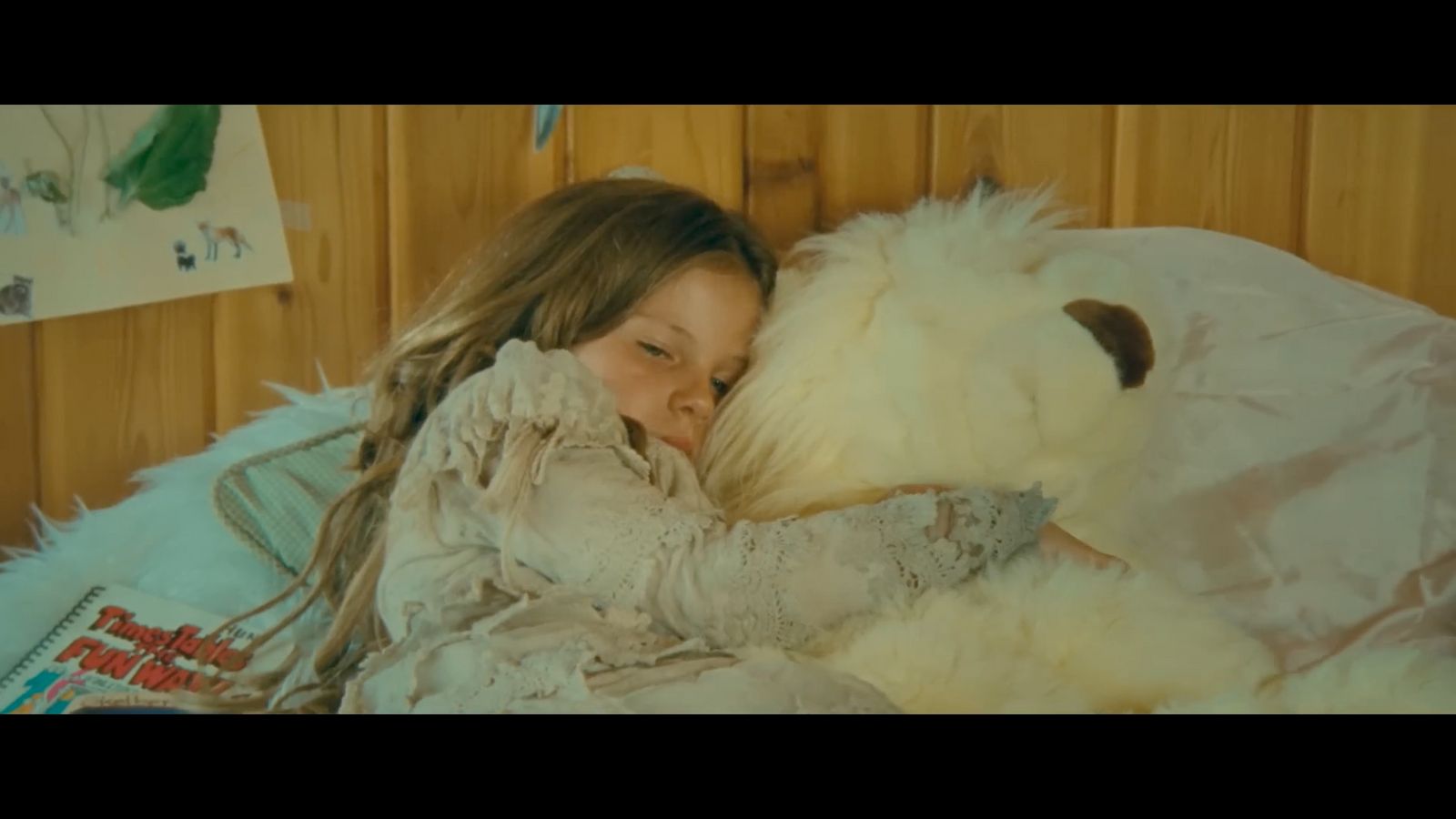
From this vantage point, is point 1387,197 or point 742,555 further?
point 1387,197

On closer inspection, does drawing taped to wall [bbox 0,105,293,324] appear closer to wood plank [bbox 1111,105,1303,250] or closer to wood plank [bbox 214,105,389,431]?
wood plank [bbox 214,105,389,431]

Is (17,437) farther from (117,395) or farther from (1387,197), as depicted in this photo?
(1387,197)

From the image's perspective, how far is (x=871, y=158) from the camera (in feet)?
2.88

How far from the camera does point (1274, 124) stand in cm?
89

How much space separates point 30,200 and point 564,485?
16.0 inches

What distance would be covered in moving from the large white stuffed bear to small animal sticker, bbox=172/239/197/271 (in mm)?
367

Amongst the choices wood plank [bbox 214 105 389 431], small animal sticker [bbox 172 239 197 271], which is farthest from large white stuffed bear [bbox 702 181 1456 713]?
small animal sticker [bbox 172 239 197 271]

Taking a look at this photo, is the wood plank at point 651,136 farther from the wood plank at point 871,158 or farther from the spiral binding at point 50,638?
the spiral binding at point 50,638

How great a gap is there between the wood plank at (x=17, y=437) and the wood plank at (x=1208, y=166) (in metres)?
0.75

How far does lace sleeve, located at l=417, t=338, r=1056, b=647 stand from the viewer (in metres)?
0.76

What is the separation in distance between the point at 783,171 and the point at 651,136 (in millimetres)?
96

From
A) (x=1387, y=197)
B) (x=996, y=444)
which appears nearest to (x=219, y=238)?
(x=996, y=444)

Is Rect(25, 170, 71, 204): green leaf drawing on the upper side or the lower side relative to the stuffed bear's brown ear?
upper
